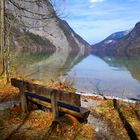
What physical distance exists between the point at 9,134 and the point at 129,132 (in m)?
3.68

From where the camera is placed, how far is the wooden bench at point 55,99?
9.38 metres

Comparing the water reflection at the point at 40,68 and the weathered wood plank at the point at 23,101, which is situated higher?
the weathered wood plank at the point at 23,101

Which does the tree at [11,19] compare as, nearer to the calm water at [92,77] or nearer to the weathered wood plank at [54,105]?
the calm water at [92,77]

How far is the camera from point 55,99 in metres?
9.71

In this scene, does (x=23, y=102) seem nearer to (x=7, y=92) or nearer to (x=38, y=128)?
(x=38, y=128)

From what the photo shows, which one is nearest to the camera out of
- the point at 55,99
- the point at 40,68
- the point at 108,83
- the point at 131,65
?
the point at 55,99

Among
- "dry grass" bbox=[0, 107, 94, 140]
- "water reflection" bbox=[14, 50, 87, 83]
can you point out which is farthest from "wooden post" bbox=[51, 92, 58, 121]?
"water reflection" bbox=[14, 50, 87, 83]

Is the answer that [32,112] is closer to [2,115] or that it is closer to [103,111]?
[2,115]

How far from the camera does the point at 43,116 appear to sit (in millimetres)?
10797

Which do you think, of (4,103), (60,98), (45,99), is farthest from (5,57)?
(60,98)

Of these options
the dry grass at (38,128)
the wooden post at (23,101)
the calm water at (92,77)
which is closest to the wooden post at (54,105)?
the dry grass at (38,128)

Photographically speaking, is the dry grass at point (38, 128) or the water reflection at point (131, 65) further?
the water reflection at point (131, 65)

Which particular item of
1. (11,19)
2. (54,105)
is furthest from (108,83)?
(54,105)

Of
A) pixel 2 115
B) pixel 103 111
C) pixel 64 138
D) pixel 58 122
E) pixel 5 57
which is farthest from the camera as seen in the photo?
pixel 5 57
